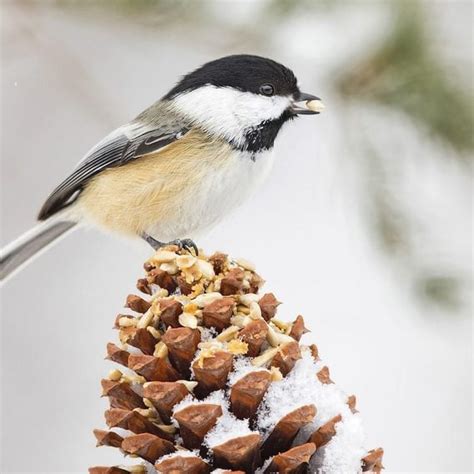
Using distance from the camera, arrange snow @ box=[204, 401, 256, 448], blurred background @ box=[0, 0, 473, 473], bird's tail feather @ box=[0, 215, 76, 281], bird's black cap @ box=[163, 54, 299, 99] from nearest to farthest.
Answer: snow @ box=[204, 401, 256, 448], blurred background @ box=[0, 0, 473, 473], bird's black cap @ box=[163, 54, 299, 99], bird's tail feather @ box=[0, 215, 76, 281]

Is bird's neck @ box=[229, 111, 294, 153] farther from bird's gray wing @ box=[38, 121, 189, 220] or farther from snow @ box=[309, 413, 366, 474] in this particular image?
snow @ box=[309, 413, 366, 474]

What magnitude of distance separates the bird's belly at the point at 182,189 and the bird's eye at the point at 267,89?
0.09m

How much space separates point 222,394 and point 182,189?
0.58 metres

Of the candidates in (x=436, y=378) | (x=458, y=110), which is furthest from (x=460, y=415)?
(x=458, y=110)

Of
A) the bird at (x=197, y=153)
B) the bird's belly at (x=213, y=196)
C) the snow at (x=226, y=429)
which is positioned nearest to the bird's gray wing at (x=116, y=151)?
the bird at (x=197, y=153)

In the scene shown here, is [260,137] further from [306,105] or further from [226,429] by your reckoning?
[226,429]

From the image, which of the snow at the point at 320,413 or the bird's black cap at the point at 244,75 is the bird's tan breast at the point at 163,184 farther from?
the snow at the point at 320,413

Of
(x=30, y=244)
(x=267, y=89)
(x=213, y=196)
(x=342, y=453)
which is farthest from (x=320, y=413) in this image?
(x=30, y=244)

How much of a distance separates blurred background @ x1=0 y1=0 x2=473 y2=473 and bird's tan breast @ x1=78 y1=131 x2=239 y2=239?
91mm

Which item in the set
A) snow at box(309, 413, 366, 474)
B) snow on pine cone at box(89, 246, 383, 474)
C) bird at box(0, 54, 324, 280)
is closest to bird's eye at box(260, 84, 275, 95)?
bird at box(0, 54, 324, 280)

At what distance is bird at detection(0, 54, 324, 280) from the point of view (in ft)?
3.97

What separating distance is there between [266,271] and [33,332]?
0.59 meters

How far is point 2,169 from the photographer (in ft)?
6.11

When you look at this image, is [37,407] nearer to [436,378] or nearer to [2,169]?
[2,169]
